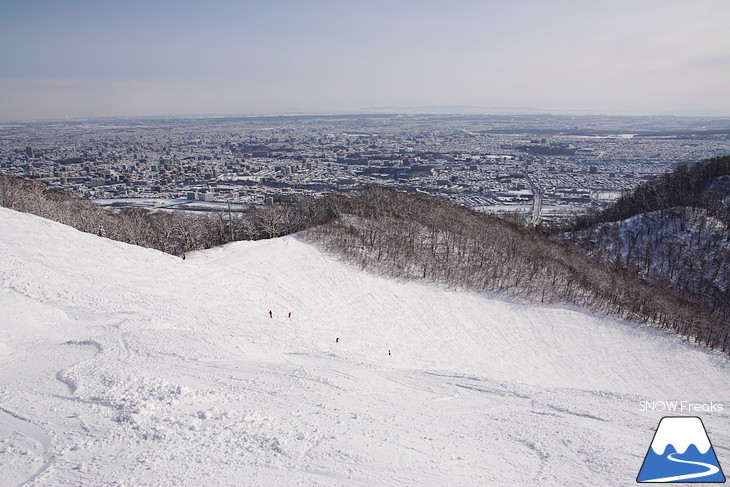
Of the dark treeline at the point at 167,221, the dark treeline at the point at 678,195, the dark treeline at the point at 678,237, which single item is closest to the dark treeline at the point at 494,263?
the dark treeline at the point at 167,221

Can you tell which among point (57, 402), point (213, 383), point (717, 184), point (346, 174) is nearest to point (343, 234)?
point (213, 383)

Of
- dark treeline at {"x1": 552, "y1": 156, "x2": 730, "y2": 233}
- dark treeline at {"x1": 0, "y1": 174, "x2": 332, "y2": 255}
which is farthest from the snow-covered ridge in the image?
dark treeline at {"x1": 552, "y1": 156, "x2": 730, "y2": 233}

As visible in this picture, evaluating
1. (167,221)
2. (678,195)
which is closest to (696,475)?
(167,221)

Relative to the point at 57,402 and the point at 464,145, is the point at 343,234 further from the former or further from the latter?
the point at 464,145

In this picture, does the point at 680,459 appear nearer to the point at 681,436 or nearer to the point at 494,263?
the point at 681,436

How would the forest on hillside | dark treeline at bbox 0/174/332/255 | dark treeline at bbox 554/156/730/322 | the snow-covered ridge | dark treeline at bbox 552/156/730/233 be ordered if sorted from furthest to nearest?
dark treeline at bbox 552/156/730/233 → dark treeline at bbox 554/156/730/322 → dark treeline at bbox 0/174/332/255 → the forest on hillside → the snow-covered ridge

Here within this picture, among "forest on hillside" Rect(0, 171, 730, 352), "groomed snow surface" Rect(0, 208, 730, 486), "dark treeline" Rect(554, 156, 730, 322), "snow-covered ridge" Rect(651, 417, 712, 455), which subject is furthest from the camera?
"dark treeline" Rect(554, 156, 730, 322)

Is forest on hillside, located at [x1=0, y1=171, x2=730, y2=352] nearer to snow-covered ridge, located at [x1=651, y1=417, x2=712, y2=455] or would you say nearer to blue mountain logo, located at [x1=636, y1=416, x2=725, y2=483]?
snow-covered ridge, located at [x1=651, y1=417, x2=712, y2=455]
